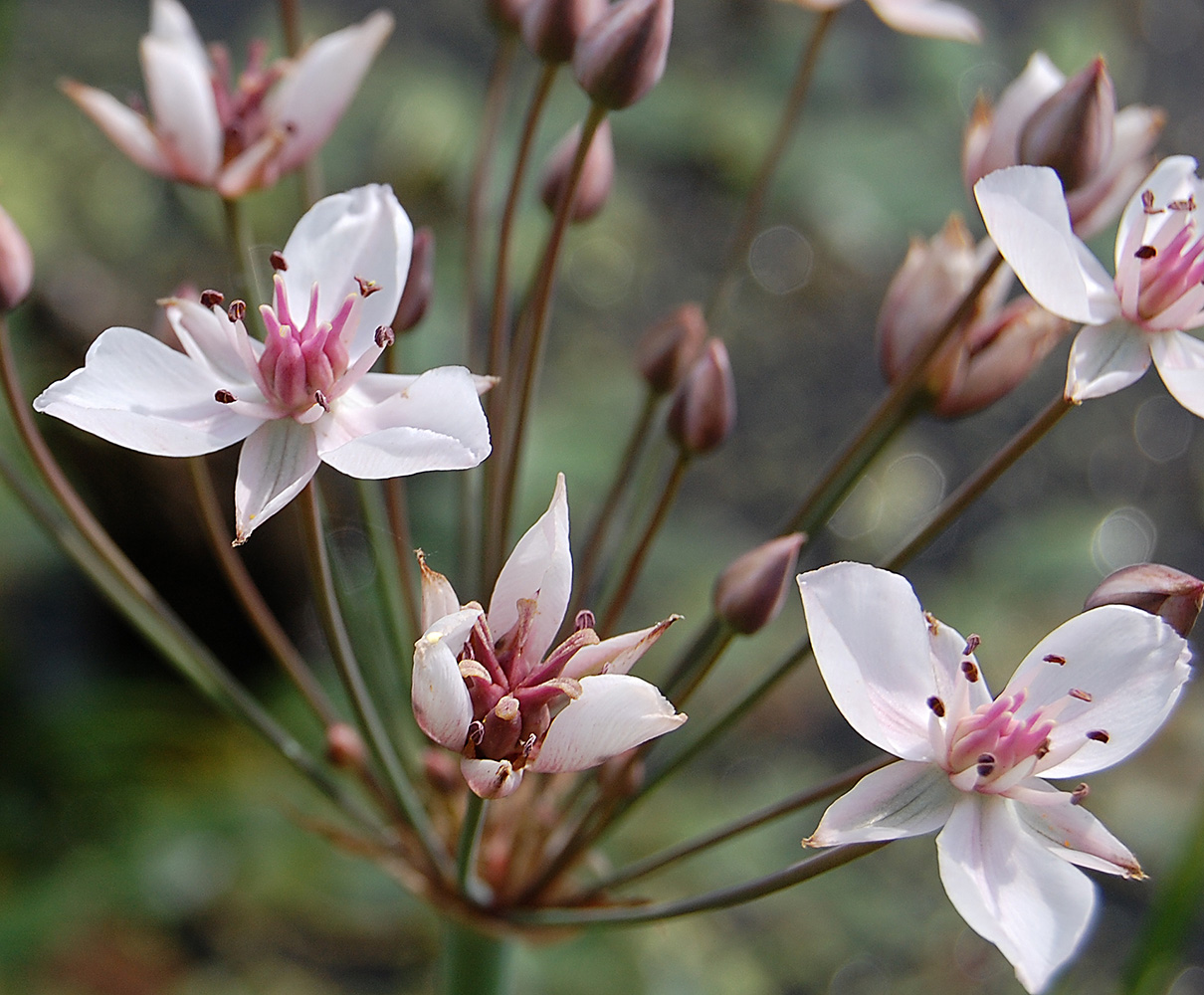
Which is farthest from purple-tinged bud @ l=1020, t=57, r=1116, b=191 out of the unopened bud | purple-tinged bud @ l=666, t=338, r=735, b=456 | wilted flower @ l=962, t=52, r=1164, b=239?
the unopened bud

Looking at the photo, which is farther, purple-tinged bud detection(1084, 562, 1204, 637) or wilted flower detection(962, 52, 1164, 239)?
wilted flower detection(962, 52, 1164, 239)

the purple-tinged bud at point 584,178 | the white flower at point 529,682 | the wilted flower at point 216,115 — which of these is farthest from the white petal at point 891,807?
the wilted flower at point 216,115

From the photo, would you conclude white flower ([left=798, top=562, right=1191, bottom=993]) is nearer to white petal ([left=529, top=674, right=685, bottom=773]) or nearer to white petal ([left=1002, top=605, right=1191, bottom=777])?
white petal ([left=1002, top=605, right=1191, bottom=777])

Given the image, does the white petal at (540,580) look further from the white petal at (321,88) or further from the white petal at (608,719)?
the white petal at (321,88)

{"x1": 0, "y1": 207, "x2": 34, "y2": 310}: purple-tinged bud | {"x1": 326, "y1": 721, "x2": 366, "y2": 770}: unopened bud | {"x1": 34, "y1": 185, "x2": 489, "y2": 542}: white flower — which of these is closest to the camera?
{"x1": 34, "y1": 185, "x2": 489, "y2": 542}: white flower

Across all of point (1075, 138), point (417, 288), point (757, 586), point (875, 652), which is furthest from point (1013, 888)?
point (417, 288)

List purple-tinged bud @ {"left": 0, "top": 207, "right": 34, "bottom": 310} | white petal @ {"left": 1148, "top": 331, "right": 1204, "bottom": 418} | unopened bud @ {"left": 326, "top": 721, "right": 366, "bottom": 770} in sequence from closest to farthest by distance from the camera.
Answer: white petal @ {"left": 1148, "top": 331, "right": 1204, "bottom": 418} → purple-tinged bud @ {"left": 0, "top": 207, "right": 34, "bottom": 310} → unopened bud @ {"left": 326, "top": 721, "right": 366, "bottom": 770}
